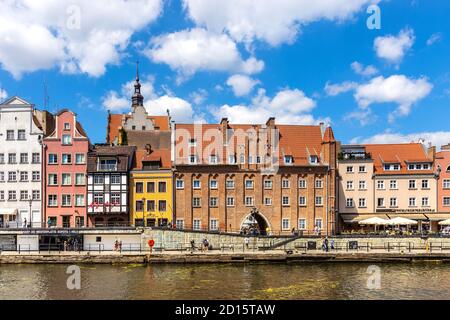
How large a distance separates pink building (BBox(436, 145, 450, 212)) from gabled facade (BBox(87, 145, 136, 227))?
40919 millimetres

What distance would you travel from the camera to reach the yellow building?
5569cm

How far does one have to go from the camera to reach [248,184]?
188 ft

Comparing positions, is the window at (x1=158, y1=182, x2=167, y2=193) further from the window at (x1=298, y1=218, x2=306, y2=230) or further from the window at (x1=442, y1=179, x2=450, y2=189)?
the window at (x1=442, y1=179, x2=450, y2=189)

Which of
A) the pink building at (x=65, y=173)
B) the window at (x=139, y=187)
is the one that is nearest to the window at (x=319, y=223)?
the window at (x=139, y=187)

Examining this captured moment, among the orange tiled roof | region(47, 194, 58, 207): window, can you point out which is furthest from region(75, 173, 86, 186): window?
the orange tiled roof

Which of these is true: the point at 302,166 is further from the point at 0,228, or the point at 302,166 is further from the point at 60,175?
the point at 0,228

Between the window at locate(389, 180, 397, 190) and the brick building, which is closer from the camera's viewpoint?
the brick building

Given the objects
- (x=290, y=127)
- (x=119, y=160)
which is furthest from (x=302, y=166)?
(x=119, y=160)

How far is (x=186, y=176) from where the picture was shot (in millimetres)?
56250

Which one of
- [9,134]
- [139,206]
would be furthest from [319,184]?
[9,134]

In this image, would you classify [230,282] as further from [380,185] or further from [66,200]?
[380,185]

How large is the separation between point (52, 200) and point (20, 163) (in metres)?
6.42
